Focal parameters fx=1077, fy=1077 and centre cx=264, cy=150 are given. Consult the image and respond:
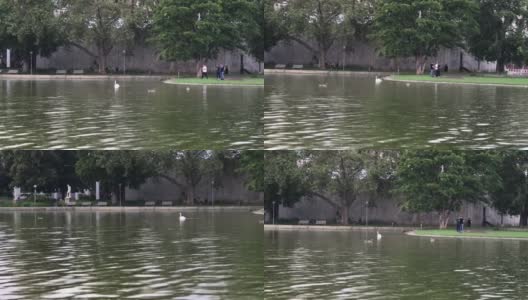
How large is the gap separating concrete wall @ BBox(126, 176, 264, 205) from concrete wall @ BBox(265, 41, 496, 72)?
314cm

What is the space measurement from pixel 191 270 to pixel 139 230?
32.2 feet

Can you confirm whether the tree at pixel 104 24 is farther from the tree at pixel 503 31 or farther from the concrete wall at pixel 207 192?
the tree at pixel 503 31

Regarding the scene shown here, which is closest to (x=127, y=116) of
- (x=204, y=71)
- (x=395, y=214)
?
(x=204, y=71)

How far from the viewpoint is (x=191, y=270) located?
23688 mm

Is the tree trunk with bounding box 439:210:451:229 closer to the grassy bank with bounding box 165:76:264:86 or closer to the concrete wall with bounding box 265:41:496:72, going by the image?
the concrete wall with bounding box 265:41:496:72

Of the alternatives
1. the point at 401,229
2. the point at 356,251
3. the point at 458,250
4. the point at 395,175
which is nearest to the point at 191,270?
the point at 356,251

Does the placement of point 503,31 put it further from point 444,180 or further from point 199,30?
point 199,30

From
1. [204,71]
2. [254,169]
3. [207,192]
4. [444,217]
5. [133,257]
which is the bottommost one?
[444,217]

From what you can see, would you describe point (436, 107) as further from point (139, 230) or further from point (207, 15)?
point (139, 230)

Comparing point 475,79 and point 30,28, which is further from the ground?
point 30,28

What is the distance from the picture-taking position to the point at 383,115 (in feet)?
100

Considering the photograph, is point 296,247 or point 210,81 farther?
point 210,81

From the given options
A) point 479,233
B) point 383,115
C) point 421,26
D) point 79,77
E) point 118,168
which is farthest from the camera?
point 421,26

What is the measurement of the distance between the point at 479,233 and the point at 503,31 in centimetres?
1612
